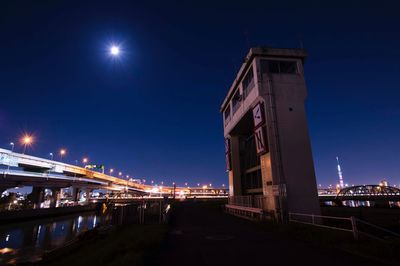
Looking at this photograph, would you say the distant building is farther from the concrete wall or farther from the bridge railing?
the bridge railing

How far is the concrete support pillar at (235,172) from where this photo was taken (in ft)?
123

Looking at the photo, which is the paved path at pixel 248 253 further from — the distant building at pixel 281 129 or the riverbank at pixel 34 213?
the riverbank at pixel 34 213

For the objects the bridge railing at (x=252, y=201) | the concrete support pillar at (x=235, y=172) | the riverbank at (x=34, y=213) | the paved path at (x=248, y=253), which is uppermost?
the concrete support pillar at (x=235, y=172)

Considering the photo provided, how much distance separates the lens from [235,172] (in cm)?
3819

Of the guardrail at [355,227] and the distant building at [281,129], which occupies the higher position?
the distant building at [281,129]

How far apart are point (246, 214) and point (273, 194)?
702cm

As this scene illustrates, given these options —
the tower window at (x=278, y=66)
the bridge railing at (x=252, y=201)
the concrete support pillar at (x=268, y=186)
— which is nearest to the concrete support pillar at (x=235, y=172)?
the bridge railing at (x=252, y=201)

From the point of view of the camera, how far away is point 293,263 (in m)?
8.50

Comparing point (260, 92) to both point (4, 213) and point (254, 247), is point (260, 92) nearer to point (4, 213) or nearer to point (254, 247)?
point (254, 247)

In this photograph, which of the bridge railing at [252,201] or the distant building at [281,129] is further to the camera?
the bridge railing at [252,201]

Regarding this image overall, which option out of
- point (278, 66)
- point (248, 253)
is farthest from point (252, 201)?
point (248, 253)

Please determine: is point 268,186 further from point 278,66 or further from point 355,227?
point 278,66

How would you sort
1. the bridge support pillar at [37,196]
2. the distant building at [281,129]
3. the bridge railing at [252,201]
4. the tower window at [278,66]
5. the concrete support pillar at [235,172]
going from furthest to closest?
the bridge support pillar at [37,196]
the concrete support pillar at [235,172]
the tower window at [278,66]
the bridge railing at [252,201]
the distant building at [281,129]

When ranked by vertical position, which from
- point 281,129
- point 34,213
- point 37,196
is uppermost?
point 281,129
